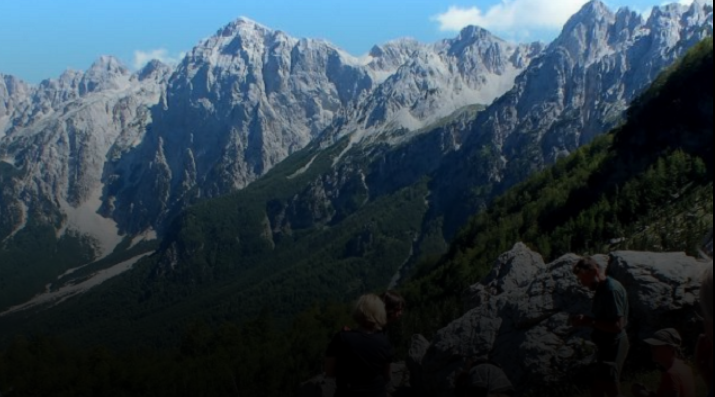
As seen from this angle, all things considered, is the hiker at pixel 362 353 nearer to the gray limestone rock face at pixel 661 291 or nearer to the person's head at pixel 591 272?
the person's head at pixel 591 272

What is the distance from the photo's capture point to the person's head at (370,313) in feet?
44.3

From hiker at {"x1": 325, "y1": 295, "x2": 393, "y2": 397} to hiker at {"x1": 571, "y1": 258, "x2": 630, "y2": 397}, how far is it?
443cm

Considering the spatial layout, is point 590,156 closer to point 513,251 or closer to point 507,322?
point 513,251

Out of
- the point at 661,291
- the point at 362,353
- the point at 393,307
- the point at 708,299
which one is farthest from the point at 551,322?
the point at 708,299

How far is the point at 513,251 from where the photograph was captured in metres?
41.4

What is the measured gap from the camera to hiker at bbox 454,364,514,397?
10906 millimetres

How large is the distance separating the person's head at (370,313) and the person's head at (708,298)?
21.7ft

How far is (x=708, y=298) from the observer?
7.64 m

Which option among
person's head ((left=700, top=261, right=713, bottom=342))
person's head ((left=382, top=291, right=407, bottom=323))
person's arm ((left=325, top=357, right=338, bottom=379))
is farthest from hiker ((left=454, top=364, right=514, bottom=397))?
person's head ((left=382, top=291, right=407, bottom=323))

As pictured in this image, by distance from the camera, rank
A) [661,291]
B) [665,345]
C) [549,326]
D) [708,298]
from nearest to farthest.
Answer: [708,298] → [665,345] → [661,291] → [549,326]

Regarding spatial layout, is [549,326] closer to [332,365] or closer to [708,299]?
[332,365]

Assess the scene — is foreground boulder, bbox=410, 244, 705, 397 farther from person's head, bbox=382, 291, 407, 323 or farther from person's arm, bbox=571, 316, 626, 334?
person's head, bbox=382, 291, 407, 323

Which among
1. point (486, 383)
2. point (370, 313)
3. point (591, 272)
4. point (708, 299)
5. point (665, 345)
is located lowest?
point (665, 345)

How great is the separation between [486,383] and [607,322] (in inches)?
189
